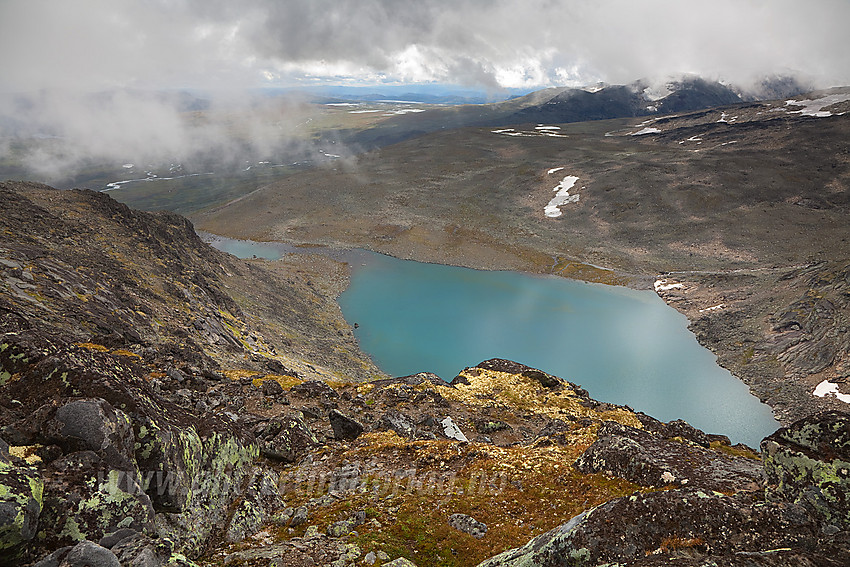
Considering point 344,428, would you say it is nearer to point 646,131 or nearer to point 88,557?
point 88,557

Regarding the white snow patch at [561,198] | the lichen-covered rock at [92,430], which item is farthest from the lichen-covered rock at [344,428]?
the white snow patch at [561,198]


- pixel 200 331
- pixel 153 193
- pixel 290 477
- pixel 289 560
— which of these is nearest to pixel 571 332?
pixel 200 331

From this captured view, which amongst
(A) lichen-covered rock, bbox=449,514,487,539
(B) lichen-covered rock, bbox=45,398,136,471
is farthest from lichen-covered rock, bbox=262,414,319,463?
(A) lichen-covered rock, bbox=449,514,487,539

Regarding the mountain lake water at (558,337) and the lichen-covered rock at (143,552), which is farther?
the mountain lake water at (558,337)

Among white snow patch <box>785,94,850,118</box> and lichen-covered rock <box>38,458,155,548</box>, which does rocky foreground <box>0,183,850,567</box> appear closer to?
lichen-covered rock <box>38,458,155,548</box>

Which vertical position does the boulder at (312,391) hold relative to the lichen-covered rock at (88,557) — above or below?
below

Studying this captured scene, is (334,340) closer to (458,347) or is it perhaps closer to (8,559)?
(458,347)

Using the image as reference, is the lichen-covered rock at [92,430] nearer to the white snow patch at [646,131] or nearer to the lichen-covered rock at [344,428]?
the lichen-covered rock at [344,428]
